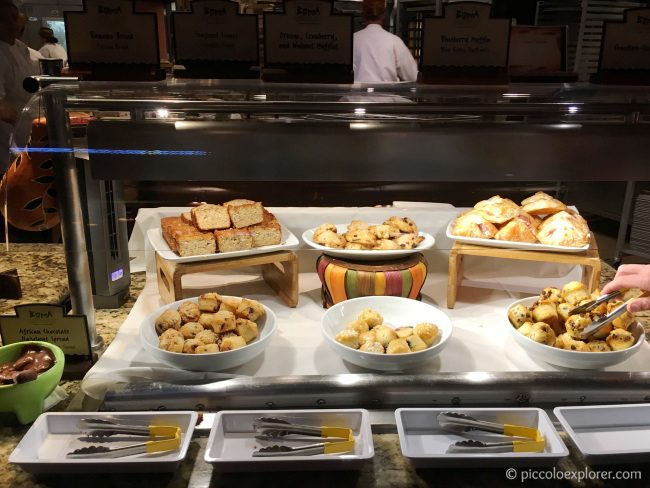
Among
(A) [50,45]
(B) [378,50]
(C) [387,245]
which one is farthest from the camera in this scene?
(A) [50,45]

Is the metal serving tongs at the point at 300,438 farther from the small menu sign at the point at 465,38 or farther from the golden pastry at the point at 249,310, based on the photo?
the small menu sign at the point at 465,38

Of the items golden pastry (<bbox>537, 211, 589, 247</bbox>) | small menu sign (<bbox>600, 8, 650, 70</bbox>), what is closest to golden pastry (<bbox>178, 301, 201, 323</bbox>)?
golden pastry (<bbox>537, 211, 589, 247</bbox>)

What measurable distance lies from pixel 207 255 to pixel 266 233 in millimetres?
172

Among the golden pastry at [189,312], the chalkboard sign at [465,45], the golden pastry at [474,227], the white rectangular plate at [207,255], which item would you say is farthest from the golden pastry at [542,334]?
the golden pastry at [189,312]

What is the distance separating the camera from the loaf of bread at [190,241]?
1451 millimetres

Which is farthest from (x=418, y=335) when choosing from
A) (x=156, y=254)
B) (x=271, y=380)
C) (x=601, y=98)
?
(x=156, y=254)

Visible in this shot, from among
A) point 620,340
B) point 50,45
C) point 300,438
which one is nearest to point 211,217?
point 300,438

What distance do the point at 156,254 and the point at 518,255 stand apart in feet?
3.26

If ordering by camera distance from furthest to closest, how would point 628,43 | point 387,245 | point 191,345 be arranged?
point 387,245 → point 191,345 → point 628,43

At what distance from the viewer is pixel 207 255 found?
147 cm

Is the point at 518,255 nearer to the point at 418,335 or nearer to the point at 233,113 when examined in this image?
the point at 418,335

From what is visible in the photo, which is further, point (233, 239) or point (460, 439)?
point (233, 239)

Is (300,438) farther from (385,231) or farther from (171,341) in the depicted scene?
(385,231)

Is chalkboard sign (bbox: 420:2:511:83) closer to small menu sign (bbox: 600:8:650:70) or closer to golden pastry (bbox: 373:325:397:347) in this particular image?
small menu sign (bbox: 600:8:650:70)
